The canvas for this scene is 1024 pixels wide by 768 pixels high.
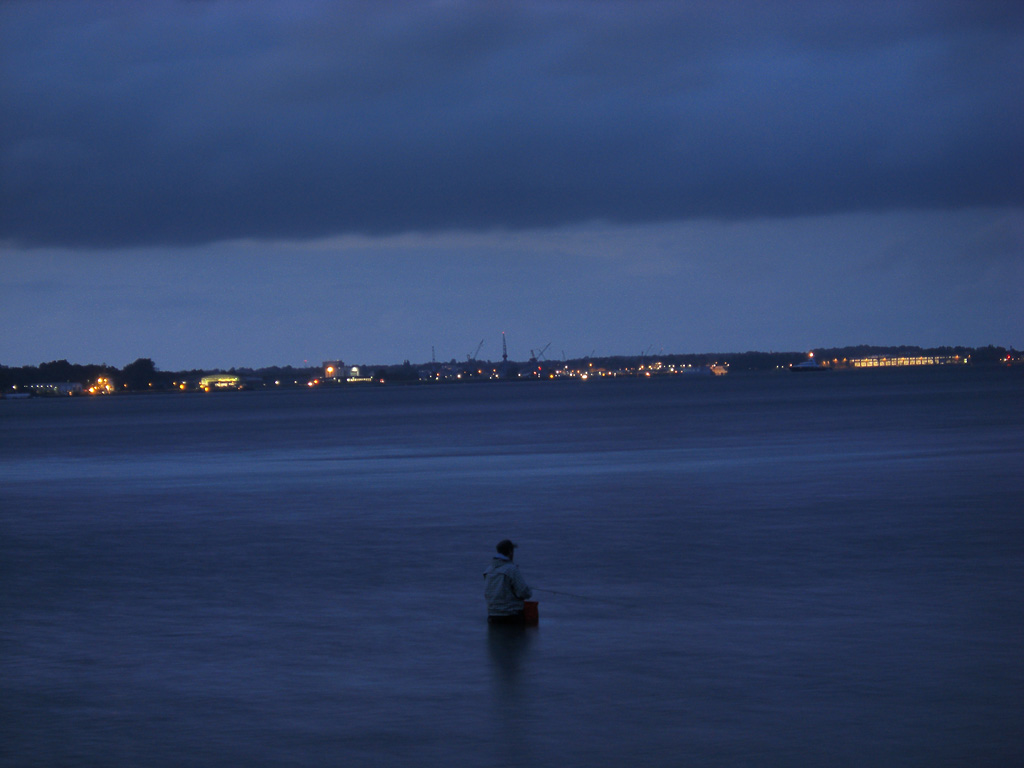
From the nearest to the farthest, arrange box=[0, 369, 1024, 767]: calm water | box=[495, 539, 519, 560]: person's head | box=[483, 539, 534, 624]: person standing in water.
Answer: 1. box=[0, 369, 1024, 767]: calm water
2. box=[495, 539, 519, 560]: person's head
3. box=[483, 539, 534, 624]: person standing in water

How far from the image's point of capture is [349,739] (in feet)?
34.4

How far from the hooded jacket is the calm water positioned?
351 mm

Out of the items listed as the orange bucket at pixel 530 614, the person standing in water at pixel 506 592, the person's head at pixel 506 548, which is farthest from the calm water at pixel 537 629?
the person's head at pixel 506 548

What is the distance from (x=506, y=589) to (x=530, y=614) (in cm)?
43

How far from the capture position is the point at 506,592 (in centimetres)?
1500

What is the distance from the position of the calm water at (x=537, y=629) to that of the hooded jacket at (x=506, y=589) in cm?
35

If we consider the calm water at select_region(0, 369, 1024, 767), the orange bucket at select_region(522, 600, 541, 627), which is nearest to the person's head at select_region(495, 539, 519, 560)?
the orange bucket at select_region(522, 600, 541, 627)

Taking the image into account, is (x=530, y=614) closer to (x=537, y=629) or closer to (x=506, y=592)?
(x=537, y=629)

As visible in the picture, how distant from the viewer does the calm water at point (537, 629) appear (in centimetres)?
1047

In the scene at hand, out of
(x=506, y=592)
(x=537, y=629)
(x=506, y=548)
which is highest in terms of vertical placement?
(x=506, y=548)

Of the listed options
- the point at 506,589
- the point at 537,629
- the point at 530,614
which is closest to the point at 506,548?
the point at 506,589

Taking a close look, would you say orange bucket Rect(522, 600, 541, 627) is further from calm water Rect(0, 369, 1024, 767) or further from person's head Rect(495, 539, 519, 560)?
person's head Rect(495, 539, 519, 560)

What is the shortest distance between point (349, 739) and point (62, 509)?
2425cm

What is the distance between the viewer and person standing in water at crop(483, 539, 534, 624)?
14945mm
